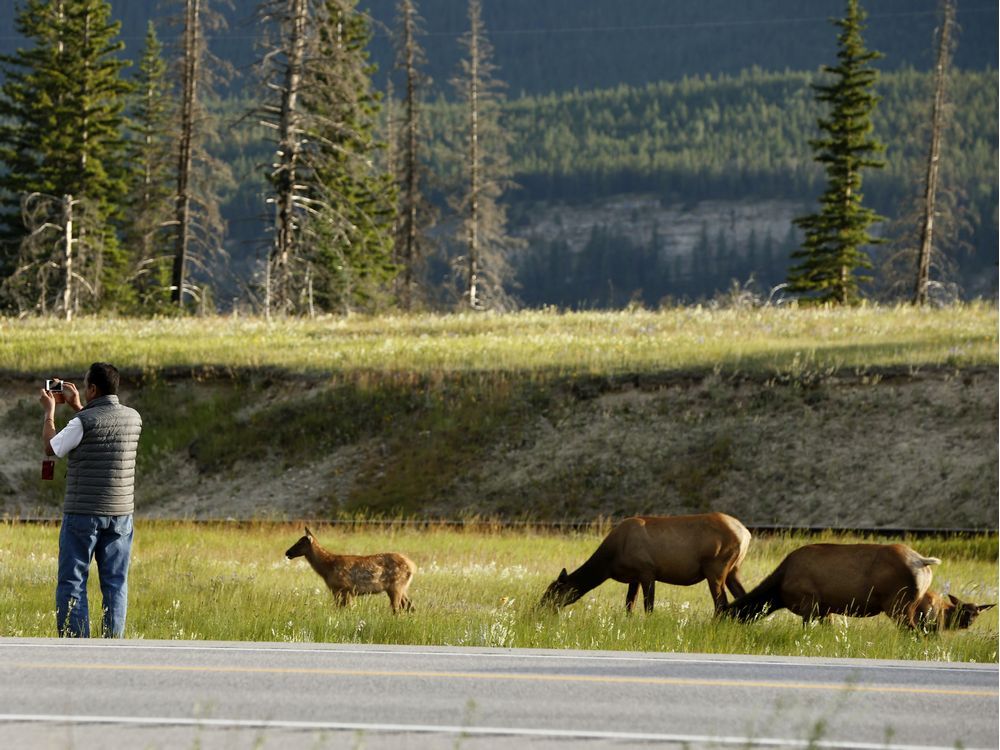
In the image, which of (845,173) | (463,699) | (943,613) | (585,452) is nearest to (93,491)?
(463,699)

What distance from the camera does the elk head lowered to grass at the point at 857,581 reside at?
11844mm

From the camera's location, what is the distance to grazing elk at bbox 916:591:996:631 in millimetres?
12062

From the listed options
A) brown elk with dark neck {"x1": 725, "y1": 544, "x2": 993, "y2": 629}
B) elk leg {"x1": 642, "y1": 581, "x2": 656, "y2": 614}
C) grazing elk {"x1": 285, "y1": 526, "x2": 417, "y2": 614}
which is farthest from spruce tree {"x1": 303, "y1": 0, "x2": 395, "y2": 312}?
brown elk with dark neck {"x1": 725, "y1": 544, "x2": 993, "y2": 629}

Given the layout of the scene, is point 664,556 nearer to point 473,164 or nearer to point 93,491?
point 93,491

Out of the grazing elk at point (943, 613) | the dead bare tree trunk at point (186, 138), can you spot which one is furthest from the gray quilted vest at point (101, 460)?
the dead bare tree trunk at point (186, 138)

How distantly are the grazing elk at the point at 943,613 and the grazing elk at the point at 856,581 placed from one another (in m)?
0.09

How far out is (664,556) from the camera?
13.0m

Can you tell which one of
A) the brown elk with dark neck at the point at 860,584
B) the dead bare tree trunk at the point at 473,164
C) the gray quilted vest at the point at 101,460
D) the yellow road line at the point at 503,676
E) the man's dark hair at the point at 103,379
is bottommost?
the yellow road line at the point at 503,676

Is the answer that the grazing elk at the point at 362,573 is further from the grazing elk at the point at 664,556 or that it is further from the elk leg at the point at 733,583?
the elk leg at the point at 733,583

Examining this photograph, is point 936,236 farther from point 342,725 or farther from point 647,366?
point 342,725

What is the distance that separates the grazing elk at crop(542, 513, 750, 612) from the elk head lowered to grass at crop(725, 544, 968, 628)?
0.90 m

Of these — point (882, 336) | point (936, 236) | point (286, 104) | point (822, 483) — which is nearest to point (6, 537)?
point (822, 483)

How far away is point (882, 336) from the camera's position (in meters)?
33.1

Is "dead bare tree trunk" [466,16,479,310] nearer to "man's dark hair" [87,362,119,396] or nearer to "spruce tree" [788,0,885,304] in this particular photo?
"spruce tree" [788,0,885,304]
